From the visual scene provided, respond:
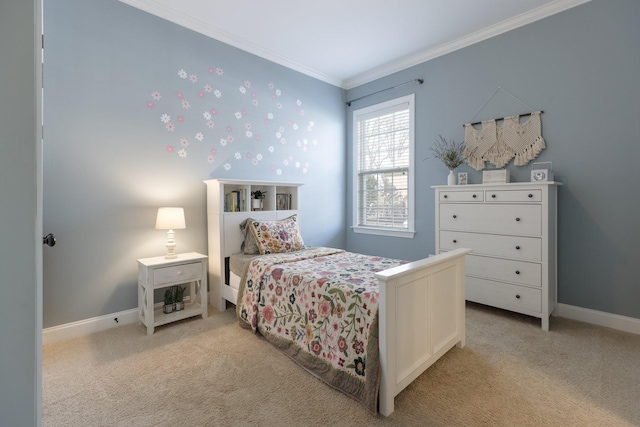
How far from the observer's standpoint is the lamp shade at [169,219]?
2.68 m

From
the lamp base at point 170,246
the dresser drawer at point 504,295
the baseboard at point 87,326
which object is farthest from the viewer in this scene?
the lamp base at point 170,246

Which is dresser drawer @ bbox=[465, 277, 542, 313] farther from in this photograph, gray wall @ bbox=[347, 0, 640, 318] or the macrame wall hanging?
the macrame wall hanging

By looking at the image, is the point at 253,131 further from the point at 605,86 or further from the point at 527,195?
the point at 605,86

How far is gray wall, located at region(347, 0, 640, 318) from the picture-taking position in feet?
8.34

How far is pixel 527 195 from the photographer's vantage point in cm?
264

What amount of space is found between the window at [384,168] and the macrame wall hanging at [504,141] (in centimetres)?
76

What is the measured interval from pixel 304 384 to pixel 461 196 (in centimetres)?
228

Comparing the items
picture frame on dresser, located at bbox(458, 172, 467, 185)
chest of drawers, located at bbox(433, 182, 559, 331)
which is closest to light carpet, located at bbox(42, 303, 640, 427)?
chest of drawers, located at bbox(433, 182, 559, 331)

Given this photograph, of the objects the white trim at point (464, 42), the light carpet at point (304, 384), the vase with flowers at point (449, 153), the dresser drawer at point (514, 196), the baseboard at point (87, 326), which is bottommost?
the light carpet at point (304, 384)

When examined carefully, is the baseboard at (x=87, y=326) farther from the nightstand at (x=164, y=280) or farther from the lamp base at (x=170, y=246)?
the lamp base at (x=170, y=246)

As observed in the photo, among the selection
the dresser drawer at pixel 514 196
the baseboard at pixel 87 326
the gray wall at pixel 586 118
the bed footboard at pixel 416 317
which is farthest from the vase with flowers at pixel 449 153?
the baseboard at pixel 87 326

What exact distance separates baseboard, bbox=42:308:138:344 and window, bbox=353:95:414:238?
305 cm

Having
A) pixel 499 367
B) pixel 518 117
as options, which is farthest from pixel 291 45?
pixel 499 367

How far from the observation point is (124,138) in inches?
108
